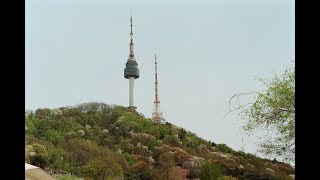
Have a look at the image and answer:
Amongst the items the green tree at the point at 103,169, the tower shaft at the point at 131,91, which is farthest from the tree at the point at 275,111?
the tower shaft at the point at 131,91

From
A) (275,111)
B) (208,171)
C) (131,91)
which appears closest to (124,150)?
(208,171)

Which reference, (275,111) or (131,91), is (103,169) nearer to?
(275,111)

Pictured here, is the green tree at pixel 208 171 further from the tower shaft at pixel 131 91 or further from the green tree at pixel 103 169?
the tower shaft at pixel 131 91

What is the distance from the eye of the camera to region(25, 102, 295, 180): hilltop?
37.8ft

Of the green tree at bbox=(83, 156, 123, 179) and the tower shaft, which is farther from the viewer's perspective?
the tower shaft

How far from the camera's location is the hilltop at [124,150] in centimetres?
1152

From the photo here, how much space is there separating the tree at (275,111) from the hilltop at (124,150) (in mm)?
→ 6717

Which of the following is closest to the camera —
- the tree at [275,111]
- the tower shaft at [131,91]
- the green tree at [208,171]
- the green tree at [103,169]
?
the tree at [275,111]

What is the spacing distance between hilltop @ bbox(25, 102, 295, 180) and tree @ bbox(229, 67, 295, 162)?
672 cm

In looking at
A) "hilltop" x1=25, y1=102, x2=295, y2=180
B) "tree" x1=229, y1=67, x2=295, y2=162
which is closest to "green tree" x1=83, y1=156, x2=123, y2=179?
"hilltop" x1=25, y1=102, x2=295, y2=180

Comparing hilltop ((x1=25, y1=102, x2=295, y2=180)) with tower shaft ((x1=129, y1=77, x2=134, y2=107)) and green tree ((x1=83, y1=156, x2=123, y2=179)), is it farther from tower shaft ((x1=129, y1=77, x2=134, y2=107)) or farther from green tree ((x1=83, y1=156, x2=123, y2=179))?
tower shaft ((x1=129, y1=77, x2=134, y2=107))
